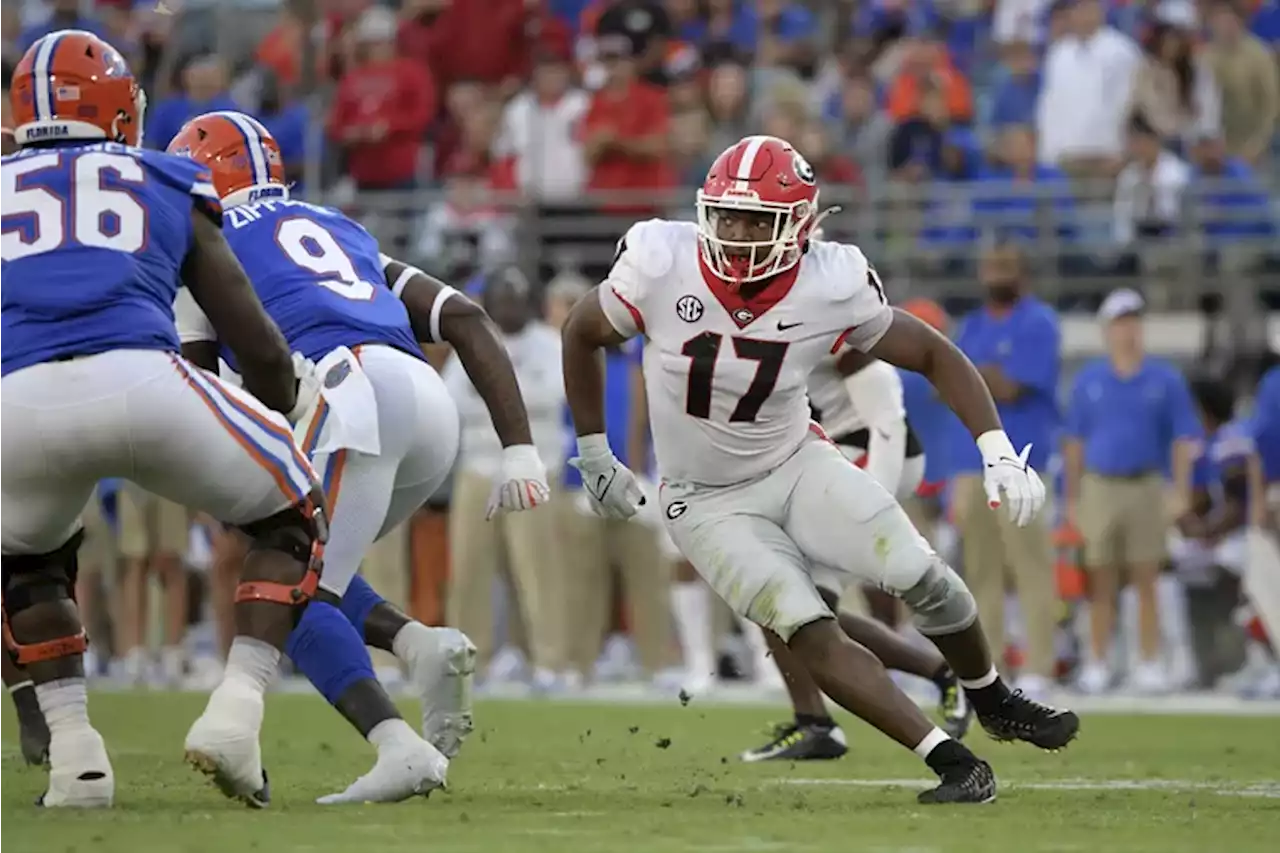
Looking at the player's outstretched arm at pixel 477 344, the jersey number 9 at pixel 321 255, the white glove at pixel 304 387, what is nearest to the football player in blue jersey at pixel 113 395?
the white glove at pixel 304 387

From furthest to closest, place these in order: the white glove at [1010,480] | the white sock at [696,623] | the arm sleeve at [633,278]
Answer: the white sock at [696,623] < the arm sleeve at [633,278] < the white glove at [1010,480]

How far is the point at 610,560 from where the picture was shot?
1462cm

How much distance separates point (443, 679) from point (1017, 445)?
21.6ft

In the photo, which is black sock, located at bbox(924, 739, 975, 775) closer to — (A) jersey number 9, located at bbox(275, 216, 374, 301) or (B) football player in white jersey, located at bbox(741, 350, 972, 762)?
(B) football player in white jersey, located at bbox(741, 350, 972, 762)

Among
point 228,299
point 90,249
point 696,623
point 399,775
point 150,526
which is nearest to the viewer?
point 90,249

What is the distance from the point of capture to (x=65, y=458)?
5926 mm

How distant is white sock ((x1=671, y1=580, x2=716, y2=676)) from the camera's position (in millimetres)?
14133

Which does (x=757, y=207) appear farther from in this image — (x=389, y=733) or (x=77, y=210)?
(x=77, y=210)

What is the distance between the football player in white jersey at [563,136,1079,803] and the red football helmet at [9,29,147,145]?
1649 millimetres

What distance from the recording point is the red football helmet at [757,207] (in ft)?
23.0

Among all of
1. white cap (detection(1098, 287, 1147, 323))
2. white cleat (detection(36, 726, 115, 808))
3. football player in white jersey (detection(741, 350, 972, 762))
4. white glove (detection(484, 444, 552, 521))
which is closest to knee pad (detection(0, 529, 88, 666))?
white cleat (detection(36, 726, 115, 808))

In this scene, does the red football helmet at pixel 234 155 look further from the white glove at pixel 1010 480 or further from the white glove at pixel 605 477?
the white glove at pixel 1010 480

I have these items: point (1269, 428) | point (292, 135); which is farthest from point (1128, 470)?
point (292, 135)

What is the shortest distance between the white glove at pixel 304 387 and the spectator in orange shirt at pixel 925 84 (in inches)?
403
